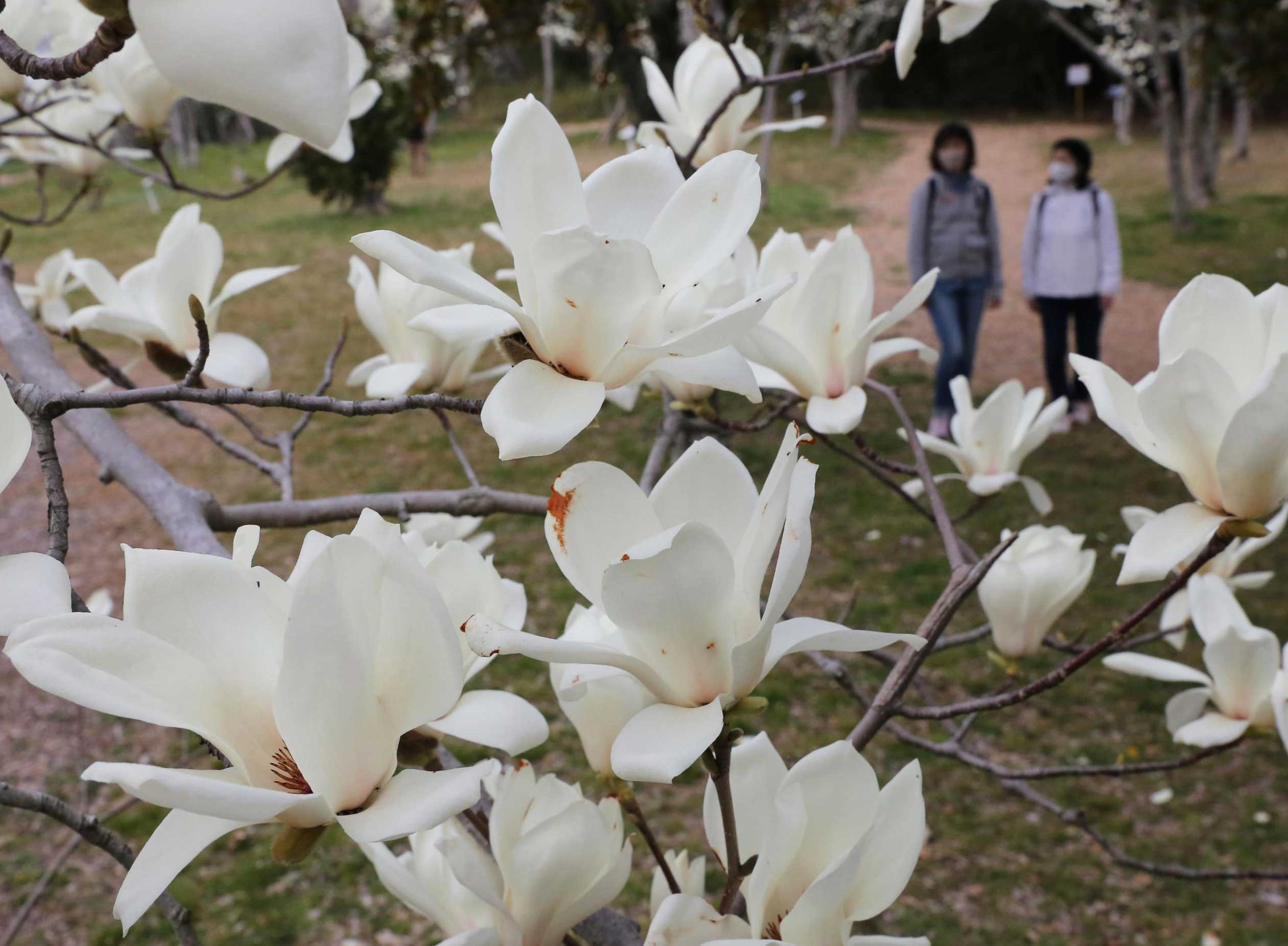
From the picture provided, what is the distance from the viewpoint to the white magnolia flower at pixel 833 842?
55 cm

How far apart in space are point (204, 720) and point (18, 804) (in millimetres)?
273

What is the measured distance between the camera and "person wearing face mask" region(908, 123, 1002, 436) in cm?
509

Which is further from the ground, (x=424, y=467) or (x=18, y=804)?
(x=18, y=804)

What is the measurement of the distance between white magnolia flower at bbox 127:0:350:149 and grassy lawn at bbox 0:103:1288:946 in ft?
1.25

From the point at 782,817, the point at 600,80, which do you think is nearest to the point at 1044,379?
the point at 600,80

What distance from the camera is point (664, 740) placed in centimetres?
50

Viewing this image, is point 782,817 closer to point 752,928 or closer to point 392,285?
point 752,928

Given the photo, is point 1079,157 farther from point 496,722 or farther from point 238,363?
point 496,722

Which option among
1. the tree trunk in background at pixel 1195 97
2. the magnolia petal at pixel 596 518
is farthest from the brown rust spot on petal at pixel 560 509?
the tree trunk in background at pixel 1195 97

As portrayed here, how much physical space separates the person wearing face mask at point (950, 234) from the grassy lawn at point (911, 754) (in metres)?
0.59

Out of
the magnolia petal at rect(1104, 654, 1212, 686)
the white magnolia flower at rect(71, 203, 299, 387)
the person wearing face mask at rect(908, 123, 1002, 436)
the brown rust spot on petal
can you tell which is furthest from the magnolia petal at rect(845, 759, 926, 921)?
the person wearing face mask at rect(908, 123, 1002, 436)

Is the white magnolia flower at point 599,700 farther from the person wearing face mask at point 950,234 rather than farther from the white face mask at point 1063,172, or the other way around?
the white face mask at point 1063,172

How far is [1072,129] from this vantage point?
19109 mm

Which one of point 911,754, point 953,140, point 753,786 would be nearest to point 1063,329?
point 953,140
